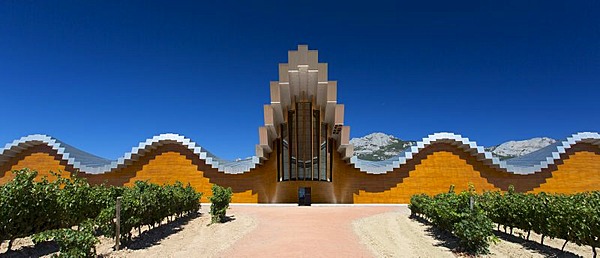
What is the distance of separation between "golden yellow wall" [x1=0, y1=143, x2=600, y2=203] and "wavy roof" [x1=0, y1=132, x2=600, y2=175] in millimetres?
431

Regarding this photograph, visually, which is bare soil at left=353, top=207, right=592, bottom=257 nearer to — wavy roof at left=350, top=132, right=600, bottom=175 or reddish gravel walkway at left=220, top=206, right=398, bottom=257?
reddish gravel walkway at left=220, top=206, right=398, bottom=257

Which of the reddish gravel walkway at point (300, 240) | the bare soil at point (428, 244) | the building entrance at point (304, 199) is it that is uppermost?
the building entrance at point (304, 199)

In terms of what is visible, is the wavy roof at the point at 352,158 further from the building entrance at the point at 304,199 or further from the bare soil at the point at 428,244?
the bare soil at the point at 428,244

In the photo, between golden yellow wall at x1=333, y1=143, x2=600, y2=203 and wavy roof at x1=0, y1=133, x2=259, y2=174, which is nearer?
golden yellow wall at x1=333, y1=143, x2=600, y2=203

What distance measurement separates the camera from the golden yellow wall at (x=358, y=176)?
27.4 meters

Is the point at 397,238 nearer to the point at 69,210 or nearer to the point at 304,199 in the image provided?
the point at 69,210

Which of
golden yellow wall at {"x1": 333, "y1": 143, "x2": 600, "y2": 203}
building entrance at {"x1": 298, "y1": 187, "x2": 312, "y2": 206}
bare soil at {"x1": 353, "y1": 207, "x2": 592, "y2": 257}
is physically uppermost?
golden yellow wall at {"x1": 333, "y1": 143, "x2": 600, "y2": 203}

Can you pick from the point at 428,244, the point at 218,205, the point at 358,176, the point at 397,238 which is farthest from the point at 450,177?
the point at 218,205

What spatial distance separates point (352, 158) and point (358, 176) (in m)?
1.74

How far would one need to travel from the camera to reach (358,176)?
2830 centimetres

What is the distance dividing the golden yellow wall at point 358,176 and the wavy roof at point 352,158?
431mm

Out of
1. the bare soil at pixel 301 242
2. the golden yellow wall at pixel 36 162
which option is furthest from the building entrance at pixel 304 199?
the golden yellow wall at pixel 36 162

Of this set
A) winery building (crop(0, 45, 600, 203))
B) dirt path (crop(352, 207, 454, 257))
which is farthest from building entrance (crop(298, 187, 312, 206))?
dirt path (crop(352, 207, 454, 257))

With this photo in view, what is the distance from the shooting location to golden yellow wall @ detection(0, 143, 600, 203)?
27.4m
